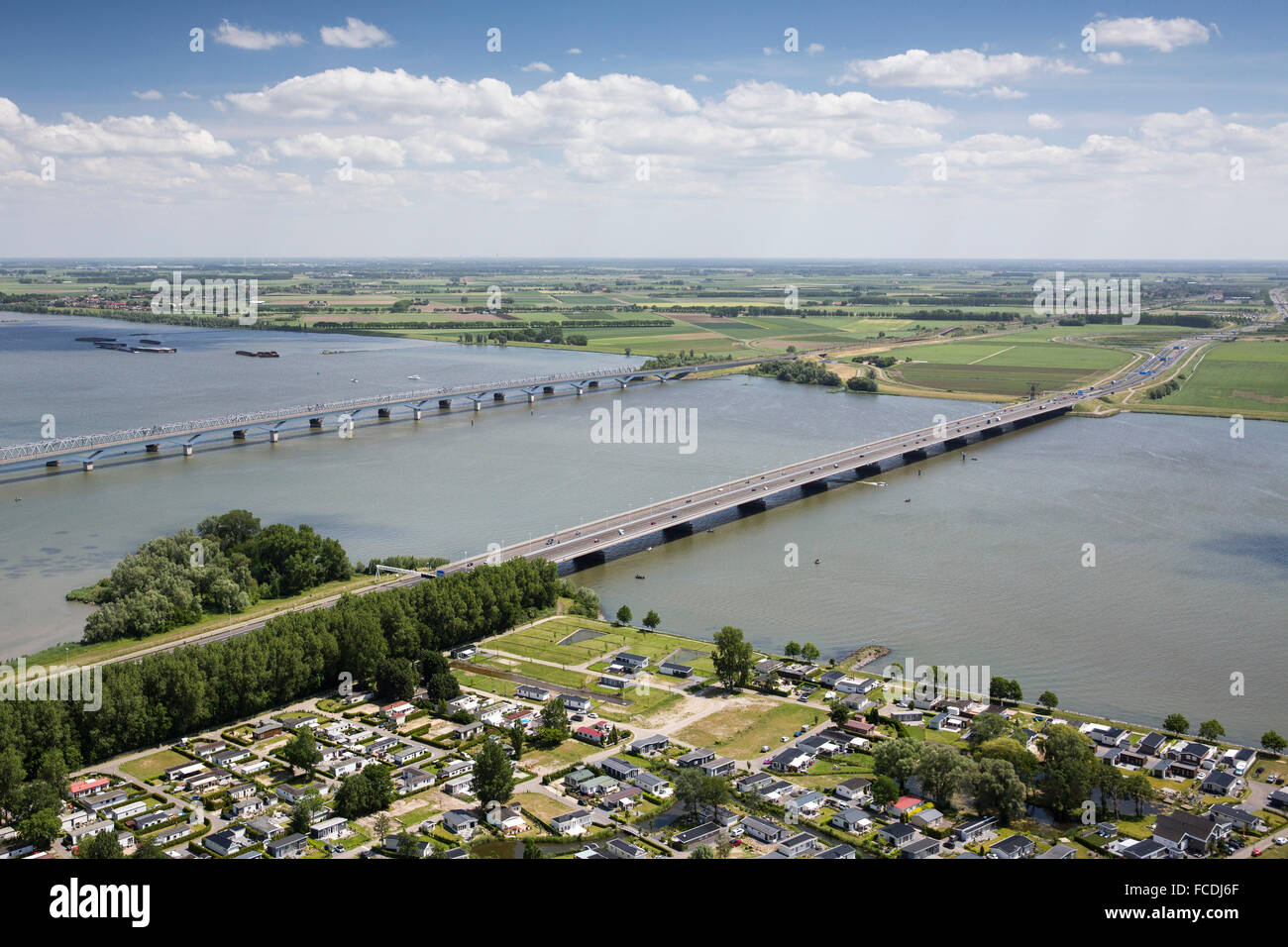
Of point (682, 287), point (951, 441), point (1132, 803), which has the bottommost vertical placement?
point (1132, 803)

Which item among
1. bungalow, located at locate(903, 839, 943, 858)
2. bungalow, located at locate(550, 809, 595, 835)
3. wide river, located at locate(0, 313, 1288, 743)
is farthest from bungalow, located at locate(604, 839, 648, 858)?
wide river, located at locate(0, 313, 1288, 743)

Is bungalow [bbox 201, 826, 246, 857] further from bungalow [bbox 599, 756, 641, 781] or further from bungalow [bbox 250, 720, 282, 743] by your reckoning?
bungalow [bbox 599, 756, 641, 781]

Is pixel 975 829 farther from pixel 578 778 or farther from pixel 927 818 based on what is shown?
pixel 578 778

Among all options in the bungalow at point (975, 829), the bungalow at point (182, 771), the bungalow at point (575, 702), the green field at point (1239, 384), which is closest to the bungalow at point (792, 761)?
the bungalow at point (975, 829)

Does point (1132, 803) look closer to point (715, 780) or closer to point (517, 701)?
point (715, 780)
